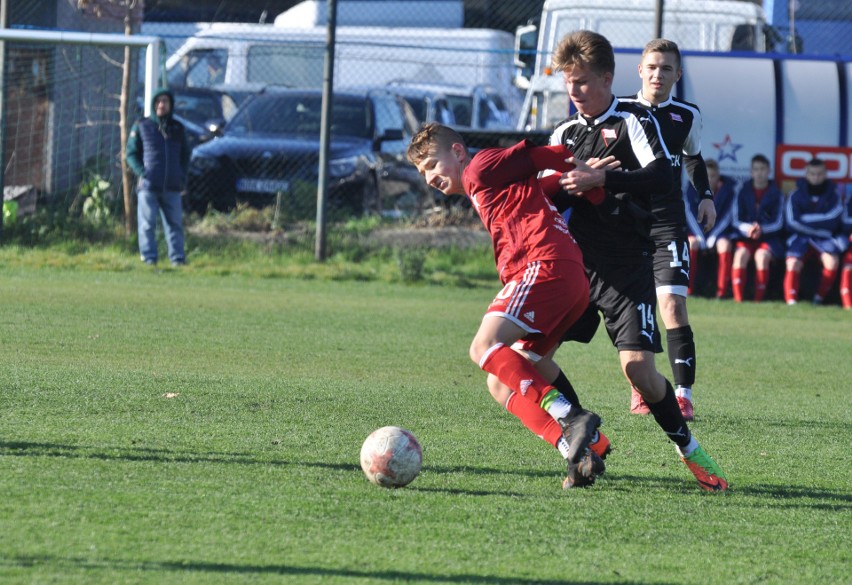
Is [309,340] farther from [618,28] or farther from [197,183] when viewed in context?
[618,28]

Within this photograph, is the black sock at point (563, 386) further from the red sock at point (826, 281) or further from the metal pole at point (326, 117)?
the red sock at point (826, 281)

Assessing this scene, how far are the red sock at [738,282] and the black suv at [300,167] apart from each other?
13.1ft

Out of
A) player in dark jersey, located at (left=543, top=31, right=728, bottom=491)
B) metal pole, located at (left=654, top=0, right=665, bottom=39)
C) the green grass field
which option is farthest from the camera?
metal pole, located at (left=654, top=0, right=665, bottom=39)

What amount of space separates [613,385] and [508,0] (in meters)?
22.1

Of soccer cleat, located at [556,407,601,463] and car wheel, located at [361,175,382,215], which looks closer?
soccer cleat, located at [556,407,601,463]

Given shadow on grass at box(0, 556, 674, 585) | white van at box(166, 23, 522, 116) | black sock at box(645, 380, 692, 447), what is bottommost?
shadow on grass at box(0, 556, 674, 585)

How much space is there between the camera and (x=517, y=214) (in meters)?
4.91

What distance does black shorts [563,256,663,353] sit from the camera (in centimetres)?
517

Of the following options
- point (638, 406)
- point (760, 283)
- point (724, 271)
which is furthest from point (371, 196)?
point (638, 406)

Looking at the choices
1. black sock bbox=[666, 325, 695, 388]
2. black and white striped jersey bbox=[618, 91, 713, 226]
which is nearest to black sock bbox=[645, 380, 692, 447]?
black sock bbox=[666, 325, 695, 388]

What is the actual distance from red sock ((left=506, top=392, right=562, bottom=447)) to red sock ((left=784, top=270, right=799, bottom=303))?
30.6ft

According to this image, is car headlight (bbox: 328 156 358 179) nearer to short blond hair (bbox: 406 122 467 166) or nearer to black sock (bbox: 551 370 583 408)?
black sock (bbox: 551 370 583 408)

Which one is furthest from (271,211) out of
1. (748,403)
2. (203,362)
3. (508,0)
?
(508,0)

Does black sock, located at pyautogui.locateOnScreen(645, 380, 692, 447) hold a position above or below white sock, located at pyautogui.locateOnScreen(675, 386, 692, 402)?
above
